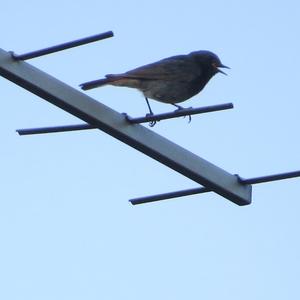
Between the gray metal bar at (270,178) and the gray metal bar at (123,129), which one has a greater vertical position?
the gray metal bar at (123,129)

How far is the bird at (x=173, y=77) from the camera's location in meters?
7.49

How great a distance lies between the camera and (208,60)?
28.4 ft

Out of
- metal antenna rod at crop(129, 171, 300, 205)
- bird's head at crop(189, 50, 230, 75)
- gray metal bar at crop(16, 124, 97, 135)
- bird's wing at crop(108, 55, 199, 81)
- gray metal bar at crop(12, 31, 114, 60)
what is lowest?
bird's head at crop(189, 50, 230, 75)

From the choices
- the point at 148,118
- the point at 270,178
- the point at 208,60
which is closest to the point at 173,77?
the point at 208,60

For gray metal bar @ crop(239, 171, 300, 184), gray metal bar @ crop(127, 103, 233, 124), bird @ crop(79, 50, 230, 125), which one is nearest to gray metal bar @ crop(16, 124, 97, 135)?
gray metal bar @ crop(127, 103, 233, 124)

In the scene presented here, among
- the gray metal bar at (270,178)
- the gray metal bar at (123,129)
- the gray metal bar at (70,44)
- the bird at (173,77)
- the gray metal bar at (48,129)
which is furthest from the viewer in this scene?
the bird at (173,77)

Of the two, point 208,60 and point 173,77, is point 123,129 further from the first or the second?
point 208,60

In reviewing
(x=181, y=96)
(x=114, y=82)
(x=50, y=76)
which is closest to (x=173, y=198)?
(x=50, y=76)

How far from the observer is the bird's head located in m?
8.58

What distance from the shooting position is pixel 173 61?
8328 mm

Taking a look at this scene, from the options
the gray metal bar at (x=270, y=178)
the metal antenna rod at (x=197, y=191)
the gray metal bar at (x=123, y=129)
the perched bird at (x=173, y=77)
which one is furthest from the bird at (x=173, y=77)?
the gray metal bar at (x=123, y=129)

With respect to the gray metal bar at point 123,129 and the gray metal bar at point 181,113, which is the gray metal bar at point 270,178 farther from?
the gray metal bar at point 181,113

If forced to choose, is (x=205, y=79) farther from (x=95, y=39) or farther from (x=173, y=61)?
(x=95, y=39)

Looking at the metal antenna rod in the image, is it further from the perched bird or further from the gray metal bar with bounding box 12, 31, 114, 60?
the perched bird
